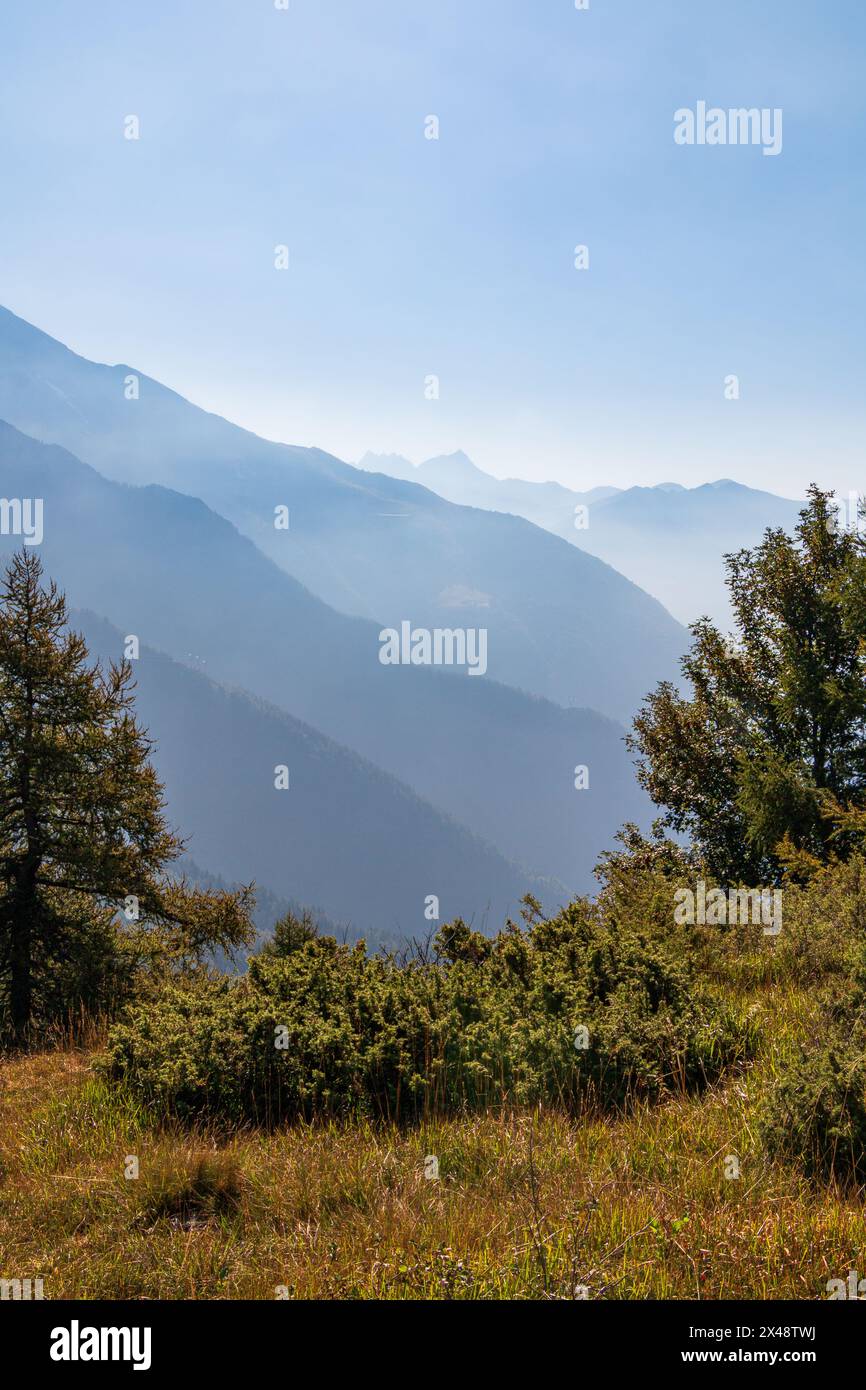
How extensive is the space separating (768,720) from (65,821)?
672 inches

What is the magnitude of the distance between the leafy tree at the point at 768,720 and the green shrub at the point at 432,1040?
531 inches

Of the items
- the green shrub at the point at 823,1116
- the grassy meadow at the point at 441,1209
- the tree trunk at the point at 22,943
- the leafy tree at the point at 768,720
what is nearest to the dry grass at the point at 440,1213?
the grassy meadow at the point at 441,1209

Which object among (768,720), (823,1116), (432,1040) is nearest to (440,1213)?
(823,1116)

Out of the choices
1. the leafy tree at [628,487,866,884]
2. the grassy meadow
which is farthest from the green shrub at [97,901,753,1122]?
the leafy tree at [628,487,866,884]

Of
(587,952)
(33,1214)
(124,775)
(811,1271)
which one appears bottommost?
(33,1214)

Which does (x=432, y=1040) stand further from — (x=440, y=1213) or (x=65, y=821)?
(x=65, y=821)

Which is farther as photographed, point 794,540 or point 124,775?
point 794,540

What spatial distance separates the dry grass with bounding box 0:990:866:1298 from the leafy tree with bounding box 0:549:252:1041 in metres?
11.5

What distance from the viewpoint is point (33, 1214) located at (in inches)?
157

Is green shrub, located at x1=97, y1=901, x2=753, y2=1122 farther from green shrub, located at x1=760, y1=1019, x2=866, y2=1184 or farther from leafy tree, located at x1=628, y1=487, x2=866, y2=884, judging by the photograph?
leafy tree, located at x1=628, y1=487, x2=866, y2=884

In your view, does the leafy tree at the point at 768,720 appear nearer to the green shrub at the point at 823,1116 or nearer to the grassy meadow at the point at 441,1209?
the green shrub at the point at 823,1116
